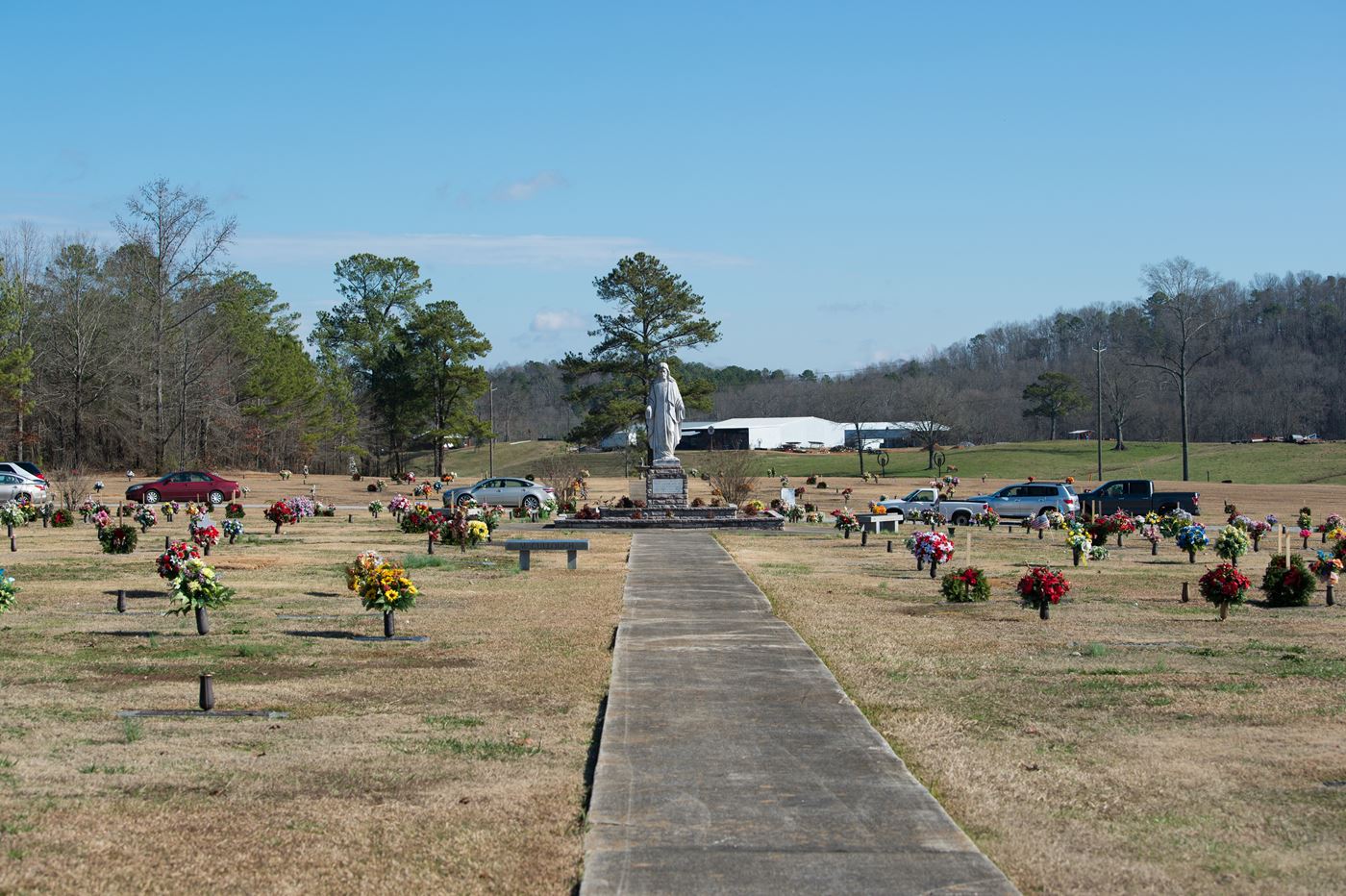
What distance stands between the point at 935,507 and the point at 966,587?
24718 mm

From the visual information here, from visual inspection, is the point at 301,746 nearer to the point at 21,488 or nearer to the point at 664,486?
the point at 664,486

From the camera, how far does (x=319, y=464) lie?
304 feet

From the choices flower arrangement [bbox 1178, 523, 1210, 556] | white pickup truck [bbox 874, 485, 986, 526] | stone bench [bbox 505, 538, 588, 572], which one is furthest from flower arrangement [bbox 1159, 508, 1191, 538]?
stone bench [bbox 505, 538, 588, 572]

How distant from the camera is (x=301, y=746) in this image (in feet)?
31.3

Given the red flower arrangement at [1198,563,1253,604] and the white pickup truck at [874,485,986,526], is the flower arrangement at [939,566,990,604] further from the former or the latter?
the white pickup truck at [874,485,986,526]

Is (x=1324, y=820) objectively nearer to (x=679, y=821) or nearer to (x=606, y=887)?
(x=679, y=821)

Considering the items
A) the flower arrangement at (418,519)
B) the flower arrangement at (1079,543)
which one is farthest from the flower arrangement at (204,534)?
the flower arrangement at (1079,543)

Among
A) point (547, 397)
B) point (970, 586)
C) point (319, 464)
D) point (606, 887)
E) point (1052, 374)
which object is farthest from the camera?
point (547, 397)

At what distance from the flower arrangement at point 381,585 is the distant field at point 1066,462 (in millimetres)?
59133

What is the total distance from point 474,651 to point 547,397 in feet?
571

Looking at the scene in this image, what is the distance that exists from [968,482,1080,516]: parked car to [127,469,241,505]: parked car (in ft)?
93.3

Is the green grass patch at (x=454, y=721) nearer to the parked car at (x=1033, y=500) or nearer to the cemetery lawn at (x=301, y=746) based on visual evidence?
the cemetery lawn at (x=301, y=746)

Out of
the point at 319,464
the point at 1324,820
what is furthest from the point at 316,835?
the point at 319,464

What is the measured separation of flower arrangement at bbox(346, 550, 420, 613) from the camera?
1489 centimetres
